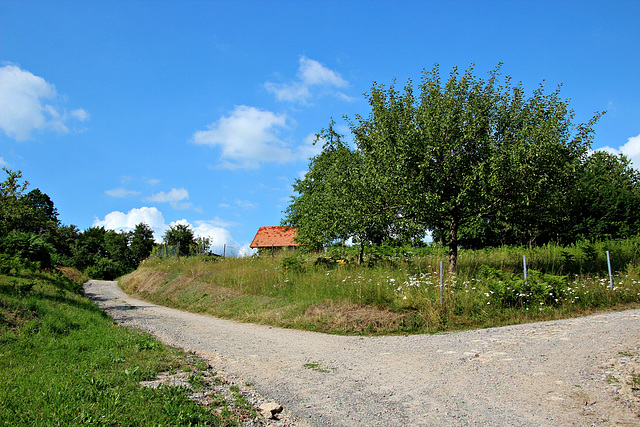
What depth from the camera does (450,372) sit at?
246 inches

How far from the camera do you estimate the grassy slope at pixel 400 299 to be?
33.9ft

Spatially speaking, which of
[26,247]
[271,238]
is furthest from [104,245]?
[26,247]

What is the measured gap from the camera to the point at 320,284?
13.5m

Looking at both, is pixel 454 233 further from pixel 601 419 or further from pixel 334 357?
pixel 601 419

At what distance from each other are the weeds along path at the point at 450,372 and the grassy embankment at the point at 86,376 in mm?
875

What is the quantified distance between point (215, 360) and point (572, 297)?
10008 millimetres

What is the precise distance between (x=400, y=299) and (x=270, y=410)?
6.94 meters

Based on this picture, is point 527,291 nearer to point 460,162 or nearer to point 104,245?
point 460,162

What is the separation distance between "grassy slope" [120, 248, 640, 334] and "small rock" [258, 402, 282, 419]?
5613 millimetres

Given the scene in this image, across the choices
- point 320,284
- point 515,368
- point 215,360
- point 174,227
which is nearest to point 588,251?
point 320,284

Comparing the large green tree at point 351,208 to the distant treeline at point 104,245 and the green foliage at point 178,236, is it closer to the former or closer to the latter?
the distant treeline at point 104,245

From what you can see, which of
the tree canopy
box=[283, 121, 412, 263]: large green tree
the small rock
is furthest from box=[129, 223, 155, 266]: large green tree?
the small rock

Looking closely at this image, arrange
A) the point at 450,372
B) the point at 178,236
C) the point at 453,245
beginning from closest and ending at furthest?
the point at 450,372 < the point at 453,245 < the point at 178,236

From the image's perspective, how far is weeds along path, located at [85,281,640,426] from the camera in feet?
15.1
